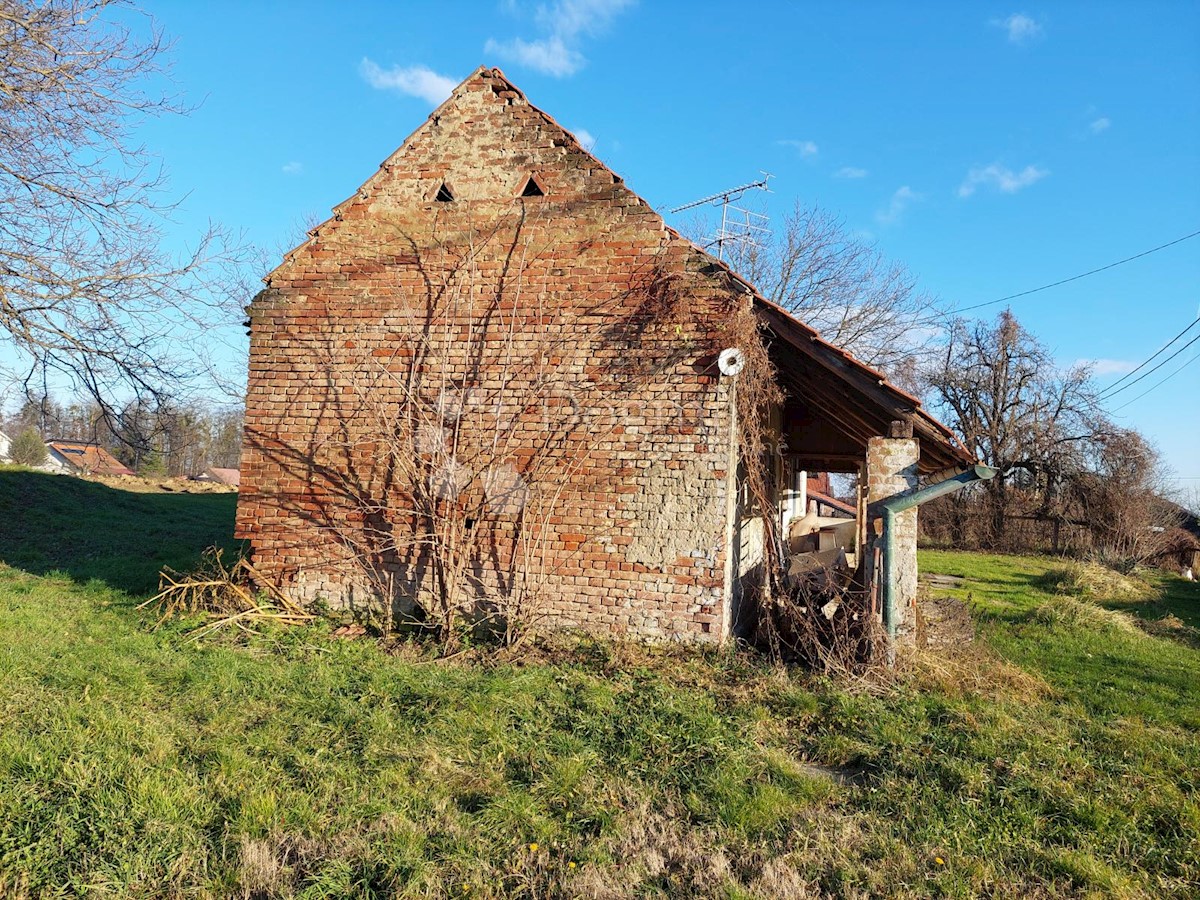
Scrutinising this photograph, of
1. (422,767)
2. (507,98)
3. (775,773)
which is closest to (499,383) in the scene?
(507,98)

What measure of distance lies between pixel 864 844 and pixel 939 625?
5.12m

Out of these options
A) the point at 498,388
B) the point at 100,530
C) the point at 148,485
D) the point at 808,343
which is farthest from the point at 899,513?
the point at 148,485

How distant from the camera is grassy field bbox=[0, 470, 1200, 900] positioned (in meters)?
3.62

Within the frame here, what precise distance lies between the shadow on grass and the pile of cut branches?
4.84 ft

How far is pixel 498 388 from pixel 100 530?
12.7m

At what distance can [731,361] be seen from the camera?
729 cm

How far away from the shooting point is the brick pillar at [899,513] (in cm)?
707

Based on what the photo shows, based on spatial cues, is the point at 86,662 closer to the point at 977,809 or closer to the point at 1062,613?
the point at 977,809

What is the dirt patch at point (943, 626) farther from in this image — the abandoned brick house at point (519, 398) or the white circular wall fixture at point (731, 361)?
the white circular wall fixture at point (731, 361)

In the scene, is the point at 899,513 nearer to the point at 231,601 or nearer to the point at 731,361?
the point at 731,361

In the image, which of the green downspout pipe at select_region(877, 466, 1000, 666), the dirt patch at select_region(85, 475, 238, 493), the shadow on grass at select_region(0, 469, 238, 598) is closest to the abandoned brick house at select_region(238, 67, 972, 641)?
the green downspout pipe at select_region(877, 466, 1000, 666)

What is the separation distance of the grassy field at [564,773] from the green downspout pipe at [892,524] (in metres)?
0.47

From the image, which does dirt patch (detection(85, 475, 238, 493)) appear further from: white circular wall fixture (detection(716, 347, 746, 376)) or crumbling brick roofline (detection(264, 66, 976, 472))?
white circular wall fixture (detection(716, 347, 746, 376))

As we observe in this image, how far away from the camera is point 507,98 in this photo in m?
8.11
